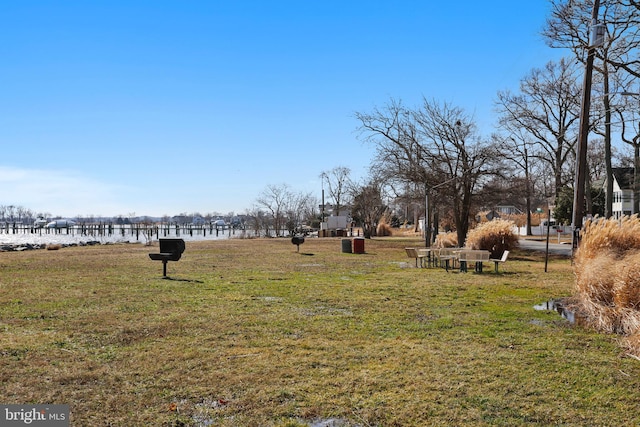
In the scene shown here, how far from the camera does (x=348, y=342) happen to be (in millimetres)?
6980

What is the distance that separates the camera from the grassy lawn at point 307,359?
458cm

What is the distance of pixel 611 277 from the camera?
329 inches

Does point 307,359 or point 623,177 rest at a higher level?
point 623,177

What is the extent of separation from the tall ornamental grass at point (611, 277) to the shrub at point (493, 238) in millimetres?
10339

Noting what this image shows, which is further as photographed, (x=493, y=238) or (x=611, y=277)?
(x=493, y=238)

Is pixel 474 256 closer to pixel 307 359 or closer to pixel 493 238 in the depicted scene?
pixel 493 238

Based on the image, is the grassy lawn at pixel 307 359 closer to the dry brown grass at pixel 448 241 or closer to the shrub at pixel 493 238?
the shrub at pixel 493 238

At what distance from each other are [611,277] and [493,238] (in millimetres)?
13400

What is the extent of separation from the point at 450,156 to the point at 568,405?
2559 cm

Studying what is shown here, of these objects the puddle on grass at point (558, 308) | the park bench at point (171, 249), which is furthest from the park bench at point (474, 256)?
the park bench at point (171, 249)

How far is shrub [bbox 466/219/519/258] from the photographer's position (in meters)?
21.4

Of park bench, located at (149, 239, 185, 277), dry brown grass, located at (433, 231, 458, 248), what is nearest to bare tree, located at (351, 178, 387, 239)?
dry brown grass, located at (433, 231, 458, 248)

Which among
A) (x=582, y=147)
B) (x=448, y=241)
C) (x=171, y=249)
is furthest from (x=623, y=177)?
(x=171, y=249)

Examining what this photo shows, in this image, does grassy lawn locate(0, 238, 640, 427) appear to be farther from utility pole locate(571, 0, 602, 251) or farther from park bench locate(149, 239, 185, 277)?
utility pole locate(571, 0, 602, 251)
